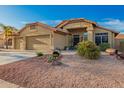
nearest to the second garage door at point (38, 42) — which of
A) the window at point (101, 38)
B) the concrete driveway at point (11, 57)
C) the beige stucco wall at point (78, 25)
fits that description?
the beige stucco wall at point (78, 25)

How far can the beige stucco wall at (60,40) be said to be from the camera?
1661cm

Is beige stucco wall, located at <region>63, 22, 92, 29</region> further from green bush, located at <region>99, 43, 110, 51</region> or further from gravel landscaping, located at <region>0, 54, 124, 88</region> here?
gravel landscaping, located at <region>0, 54, 124, 88</region>

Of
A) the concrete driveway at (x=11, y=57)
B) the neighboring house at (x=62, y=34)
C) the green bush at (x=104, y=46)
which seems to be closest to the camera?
the concrete driveway at (x=11, y=57)

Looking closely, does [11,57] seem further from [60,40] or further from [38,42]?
[60,40]

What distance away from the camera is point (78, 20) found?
18.3 metres

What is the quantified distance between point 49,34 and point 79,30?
5.20 m

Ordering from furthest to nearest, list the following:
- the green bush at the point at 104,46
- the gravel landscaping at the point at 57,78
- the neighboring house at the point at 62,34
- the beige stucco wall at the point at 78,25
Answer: the beige stucco wall at the point at 78,25 < the neighboring house at the point at 62,34 < the green bush at the point at 104,46 < the gravel landscaping at the point at 57,78

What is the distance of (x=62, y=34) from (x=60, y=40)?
0.99m

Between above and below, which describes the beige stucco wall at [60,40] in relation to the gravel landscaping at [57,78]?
above

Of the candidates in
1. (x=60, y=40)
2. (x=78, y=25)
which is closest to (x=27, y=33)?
(x=60, y=40)

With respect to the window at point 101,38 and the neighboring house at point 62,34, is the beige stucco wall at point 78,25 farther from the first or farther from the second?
the window at point 101,38

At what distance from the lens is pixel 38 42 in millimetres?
17906
